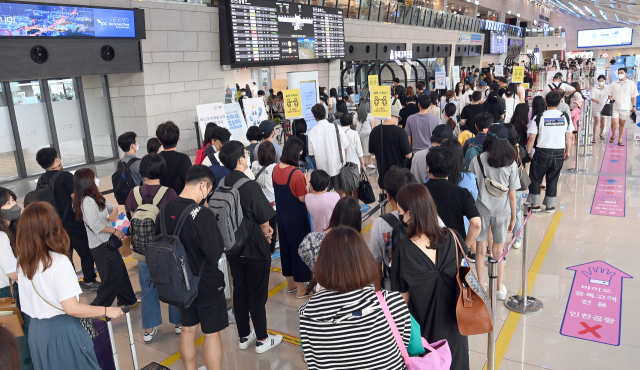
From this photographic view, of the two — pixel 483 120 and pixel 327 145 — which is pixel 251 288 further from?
pixel 483 120

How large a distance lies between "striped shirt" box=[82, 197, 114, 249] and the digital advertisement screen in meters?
32.8

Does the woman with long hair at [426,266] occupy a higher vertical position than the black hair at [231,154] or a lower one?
lower

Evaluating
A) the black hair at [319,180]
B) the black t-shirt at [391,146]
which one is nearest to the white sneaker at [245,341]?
the black hair at [319,180]

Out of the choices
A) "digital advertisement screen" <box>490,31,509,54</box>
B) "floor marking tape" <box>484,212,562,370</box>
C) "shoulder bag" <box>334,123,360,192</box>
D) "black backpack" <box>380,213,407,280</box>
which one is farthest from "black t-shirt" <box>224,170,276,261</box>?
"digital advertisement screen" <box>490,31,509,54</box>

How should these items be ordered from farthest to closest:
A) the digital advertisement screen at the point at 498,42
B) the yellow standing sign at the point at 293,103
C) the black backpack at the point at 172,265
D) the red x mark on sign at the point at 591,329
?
the digital advertisement screen at the point at 498,42 → the yellow standing sign at the point at 293,103 → the red x mark on sign at the point at 591,329 → the black backpack at the point at 172,265

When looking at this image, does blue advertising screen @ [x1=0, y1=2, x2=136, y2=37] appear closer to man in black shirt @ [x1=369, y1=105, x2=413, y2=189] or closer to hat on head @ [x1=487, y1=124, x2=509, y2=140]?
man in black shirt @ [x1=369, y1=105, x2=413, y2=189]

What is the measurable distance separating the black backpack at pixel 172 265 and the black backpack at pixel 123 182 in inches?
74.8

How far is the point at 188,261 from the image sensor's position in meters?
3.09

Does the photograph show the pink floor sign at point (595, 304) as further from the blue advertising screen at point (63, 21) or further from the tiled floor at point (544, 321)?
the blue advertising screen at point (63, 21)

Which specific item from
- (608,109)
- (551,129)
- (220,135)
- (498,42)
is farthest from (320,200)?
(498,42)

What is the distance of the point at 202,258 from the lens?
3.13 metres

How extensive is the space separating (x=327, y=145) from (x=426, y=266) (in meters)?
3.53

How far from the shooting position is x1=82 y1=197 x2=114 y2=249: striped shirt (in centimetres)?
412

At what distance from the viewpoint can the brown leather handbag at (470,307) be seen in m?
2.48
